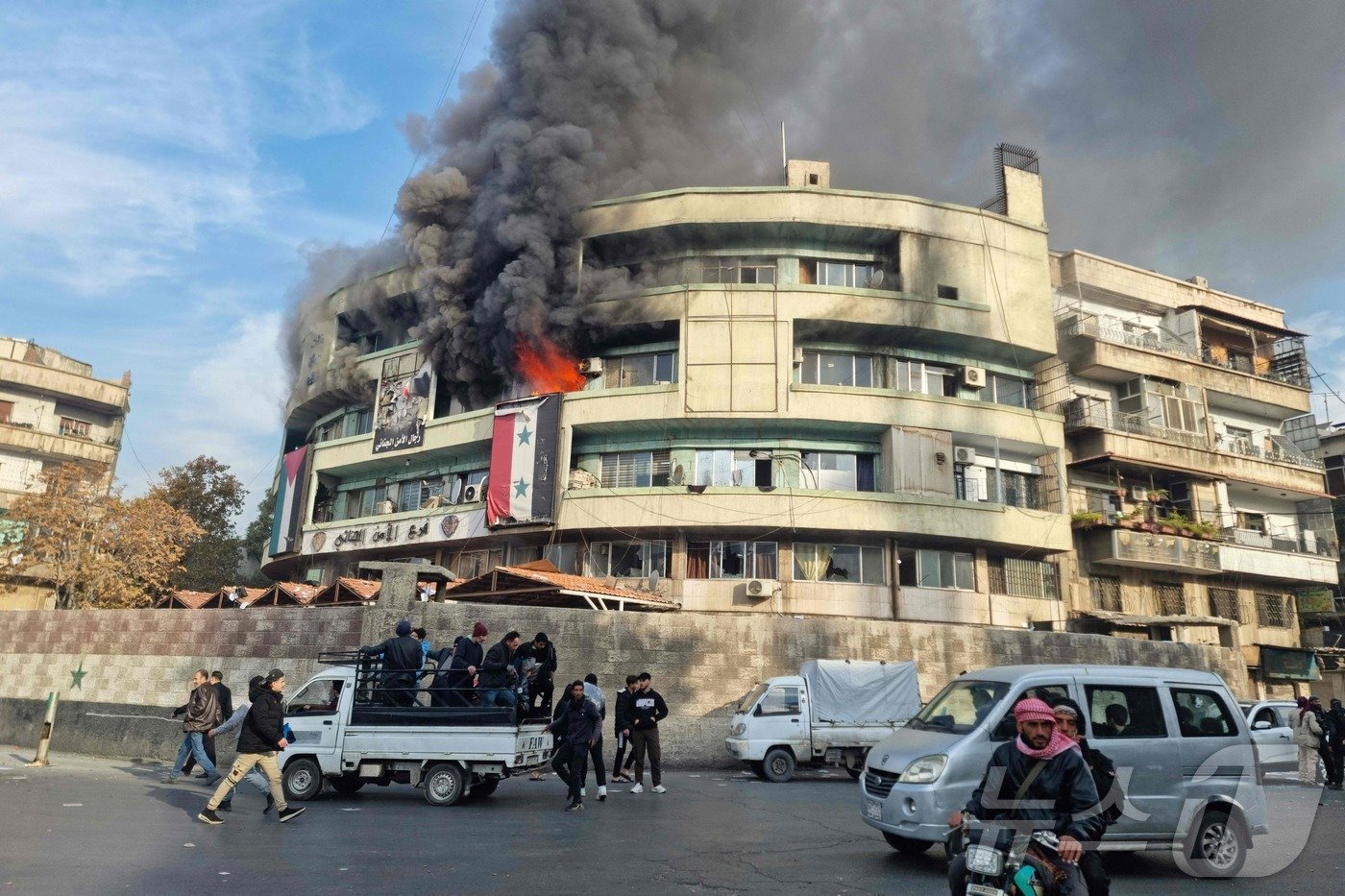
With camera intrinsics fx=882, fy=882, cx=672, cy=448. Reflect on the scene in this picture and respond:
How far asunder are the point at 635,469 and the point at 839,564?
7618mm

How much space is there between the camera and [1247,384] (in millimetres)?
36969

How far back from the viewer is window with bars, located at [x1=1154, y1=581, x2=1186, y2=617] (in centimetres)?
3422

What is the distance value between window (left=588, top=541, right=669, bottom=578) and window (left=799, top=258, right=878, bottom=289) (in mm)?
11226

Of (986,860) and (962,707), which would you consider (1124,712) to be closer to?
(962,707)

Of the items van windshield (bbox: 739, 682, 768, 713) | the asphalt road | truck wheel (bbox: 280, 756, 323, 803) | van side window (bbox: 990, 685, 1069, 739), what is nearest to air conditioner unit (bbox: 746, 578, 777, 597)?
van windshield (bbox: 739, 682, 768, 713)

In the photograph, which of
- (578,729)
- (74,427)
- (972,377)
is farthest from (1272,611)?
(74,427)

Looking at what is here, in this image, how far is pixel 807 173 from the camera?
115 feet

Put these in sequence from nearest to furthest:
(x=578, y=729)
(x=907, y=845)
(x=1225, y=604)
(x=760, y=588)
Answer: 1. (x=907, y=845)
2. (x=578, y=729)
3. (x=760, y=588)
4. (x=1225, y=604)

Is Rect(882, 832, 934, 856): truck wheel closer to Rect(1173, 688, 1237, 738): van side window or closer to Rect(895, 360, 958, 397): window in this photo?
Rect(1173, 688, 1237, 738): van side window

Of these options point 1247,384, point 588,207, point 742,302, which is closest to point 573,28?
point 588,207

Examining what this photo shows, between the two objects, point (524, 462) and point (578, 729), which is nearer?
point (578, 729)

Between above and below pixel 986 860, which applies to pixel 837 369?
above

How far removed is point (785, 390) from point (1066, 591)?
13229mm

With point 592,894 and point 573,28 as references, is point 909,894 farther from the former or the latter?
point 573,28
